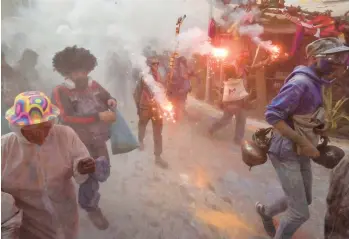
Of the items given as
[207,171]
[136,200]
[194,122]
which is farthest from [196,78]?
[136,200]

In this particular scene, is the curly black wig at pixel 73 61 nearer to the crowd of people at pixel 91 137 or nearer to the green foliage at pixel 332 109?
the crowd of people at pixel 91 137

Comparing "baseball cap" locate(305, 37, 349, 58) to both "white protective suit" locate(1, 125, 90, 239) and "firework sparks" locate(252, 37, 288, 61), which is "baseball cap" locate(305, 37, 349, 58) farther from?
"white protective suit" locate(1, 125, 90, 239)

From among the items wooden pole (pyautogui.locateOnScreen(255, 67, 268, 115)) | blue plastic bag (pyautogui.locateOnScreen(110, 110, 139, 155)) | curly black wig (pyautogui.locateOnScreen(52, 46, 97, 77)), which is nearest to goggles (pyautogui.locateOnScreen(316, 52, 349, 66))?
wooden pole (pyautogui.locateOnScreen(255, 67, 268, 115))

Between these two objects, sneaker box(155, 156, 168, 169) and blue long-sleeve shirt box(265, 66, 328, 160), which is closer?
blue long-sleeve shirt box(265, 66, 328, 160)

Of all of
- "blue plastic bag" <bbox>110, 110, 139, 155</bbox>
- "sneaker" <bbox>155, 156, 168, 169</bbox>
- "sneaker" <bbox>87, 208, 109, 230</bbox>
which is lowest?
"sneaker" <bbox>87, 208, 109, 230</bbox>

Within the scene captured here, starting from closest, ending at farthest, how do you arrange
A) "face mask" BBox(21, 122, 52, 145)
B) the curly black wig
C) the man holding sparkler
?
"face mask" BBox(21, 122, 52, 145)
the curly black wig
the man holding sparkler

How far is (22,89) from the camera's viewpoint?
211cm

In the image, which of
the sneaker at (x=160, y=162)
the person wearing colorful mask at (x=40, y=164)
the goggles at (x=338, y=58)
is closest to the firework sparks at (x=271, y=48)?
the goggles at (x=338, y=58)

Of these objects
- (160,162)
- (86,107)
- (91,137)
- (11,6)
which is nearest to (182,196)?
(160,162)

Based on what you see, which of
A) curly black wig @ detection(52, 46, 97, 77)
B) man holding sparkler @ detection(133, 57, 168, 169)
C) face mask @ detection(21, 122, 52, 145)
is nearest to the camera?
face mask @ detection(21, 122, 52, 145)

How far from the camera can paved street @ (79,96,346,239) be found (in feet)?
7.45

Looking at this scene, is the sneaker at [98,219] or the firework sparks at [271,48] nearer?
the firework sparks at [271,48]

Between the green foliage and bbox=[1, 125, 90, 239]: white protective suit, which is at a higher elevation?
the green foliage

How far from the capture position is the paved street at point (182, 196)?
2.27 meters
